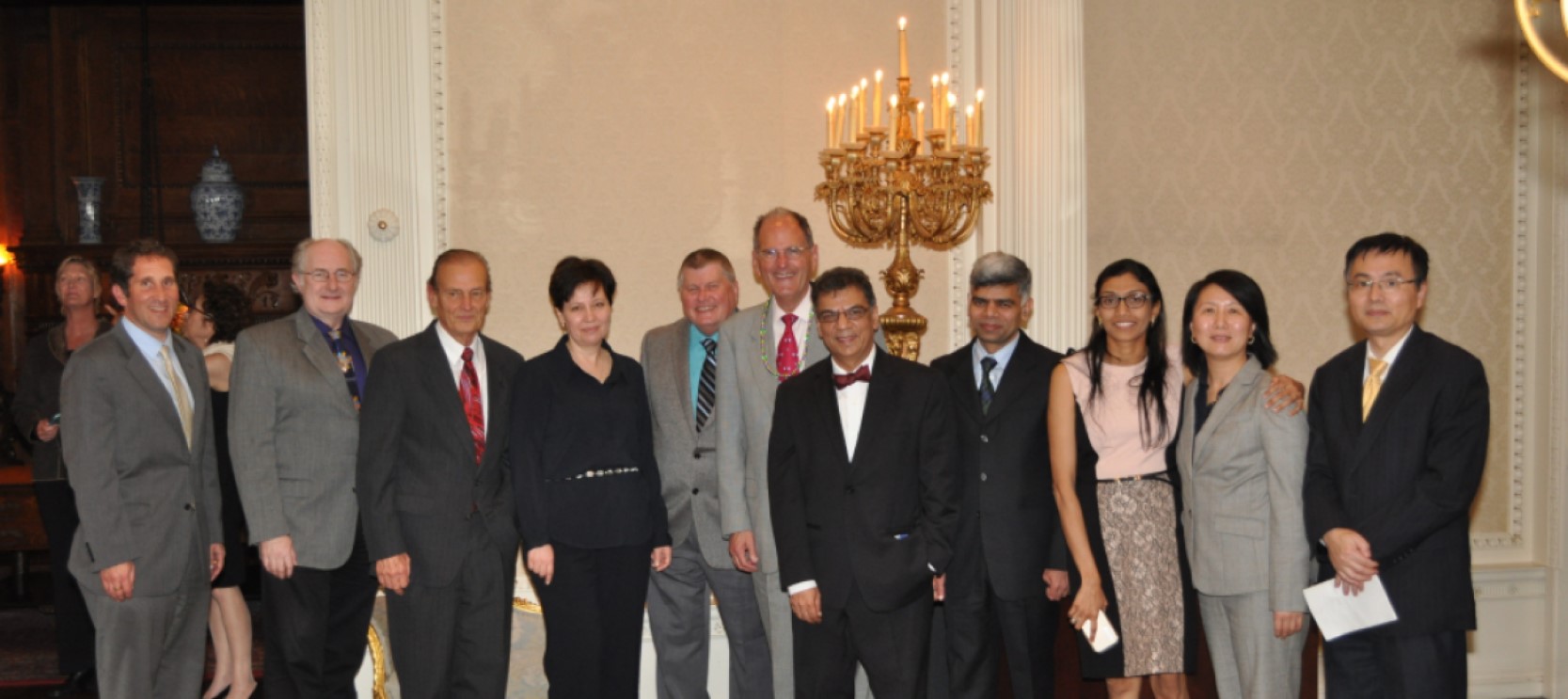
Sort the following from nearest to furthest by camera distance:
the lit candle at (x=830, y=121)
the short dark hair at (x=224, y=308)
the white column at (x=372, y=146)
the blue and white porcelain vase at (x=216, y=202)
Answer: the lit candle at (x=830, y=121) < the short dark hair at (x=224, y=308) < the white column at (x=372, y=146) < the blue and white porcelain vase at (x=216, y=202)

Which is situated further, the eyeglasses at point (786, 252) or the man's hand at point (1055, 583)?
the eyeglasses at point (786, 252)

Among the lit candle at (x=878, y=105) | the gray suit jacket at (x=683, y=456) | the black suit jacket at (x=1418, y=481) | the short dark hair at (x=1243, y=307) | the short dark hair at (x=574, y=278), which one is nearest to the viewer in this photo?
the black suit jacket at (x=1418, y=481)

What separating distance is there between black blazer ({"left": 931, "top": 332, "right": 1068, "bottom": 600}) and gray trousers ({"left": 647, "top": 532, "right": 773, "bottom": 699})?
767mm

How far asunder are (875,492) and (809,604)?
14.6 inches

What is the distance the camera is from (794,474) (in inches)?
144

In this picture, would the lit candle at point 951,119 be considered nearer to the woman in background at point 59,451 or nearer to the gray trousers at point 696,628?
the gray trousers at point 696,628

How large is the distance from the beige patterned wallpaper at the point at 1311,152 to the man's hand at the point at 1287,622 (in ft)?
7.09

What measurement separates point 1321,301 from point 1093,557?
2.42 m

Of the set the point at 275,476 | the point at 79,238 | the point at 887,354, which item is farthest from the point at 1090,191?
the point at 79,238

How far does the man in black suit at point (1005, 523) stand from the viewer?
380 cm

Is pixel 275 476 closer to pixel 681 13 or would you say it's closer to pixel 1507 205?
pixel 681 13

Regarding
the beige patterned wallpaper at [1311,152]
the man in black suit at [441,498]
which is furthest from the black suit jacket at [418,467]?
the beige patterned wallpaper at [1311,152]

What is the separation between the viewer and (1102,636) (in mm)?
3736

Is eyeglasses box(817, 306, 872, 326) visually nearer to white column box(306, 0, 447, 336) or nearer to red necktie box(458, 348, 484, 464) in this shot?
red necktie box(458, 348, 484, 464)
